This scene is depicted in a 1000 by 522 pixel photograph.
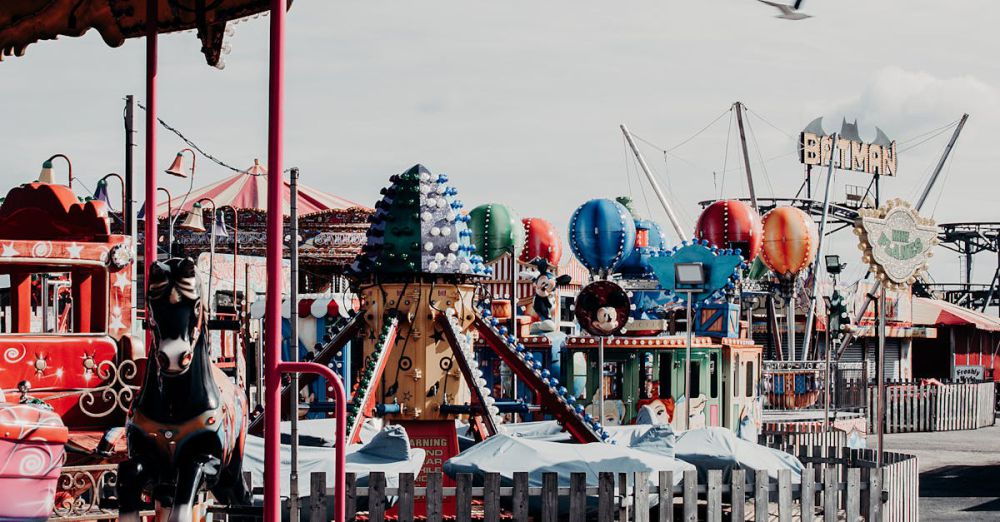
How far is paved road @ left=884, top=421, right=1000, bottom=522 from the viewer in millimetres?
19953

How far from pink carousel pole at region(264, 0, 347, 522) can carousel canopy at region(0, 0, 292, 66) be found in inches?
110

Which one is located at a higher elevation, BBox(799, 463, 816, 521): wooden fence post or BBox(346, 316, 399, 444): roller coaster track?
BBox(346, 316, 399, 444): roller coaster track

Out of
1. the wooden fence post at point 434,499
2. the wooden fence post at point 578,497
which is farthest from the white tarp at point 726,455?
the wooden fence post at point 434,499

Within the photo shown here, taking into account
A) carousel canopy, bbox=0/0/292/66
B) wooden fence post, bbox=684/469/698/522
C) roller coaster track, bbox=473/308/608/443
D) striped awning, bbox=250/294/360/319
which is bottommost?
wooden fence post, bbox=684/469/698/522

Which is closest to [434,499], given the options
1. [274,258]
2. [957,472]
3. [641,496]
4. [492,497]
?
[492,497]

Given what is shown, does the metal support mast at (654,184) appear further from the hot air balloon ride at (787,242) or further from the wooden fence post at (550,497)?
the wooden fence post at (550,497)

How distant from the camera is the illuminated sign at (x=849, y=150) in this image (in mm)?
56219

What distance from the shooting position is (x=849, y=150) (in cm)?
5919

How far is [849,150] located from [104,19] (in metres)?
53.1

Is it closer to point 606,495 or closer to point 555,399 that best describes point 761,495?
point 606,495

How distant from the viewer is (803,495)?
487 inches

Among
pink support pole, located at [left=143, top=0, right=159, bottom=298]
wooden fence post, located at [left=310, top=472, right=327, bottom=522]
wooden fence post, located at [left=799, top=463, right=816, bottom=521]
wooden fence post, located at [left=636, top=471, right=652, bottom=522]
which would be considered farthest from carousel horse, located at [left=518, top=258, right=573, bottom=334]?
pink support pole, located at [left=143, top=0, right=159, bottom=298]

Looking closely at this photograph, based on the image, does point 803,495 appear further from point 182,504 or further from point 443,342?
point 182,504

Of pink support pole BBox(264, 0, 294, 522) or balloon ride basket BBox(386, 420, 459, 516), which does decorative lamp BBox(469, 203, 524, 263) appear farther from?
pink support pole BBox(264, 0, 294, 522)
